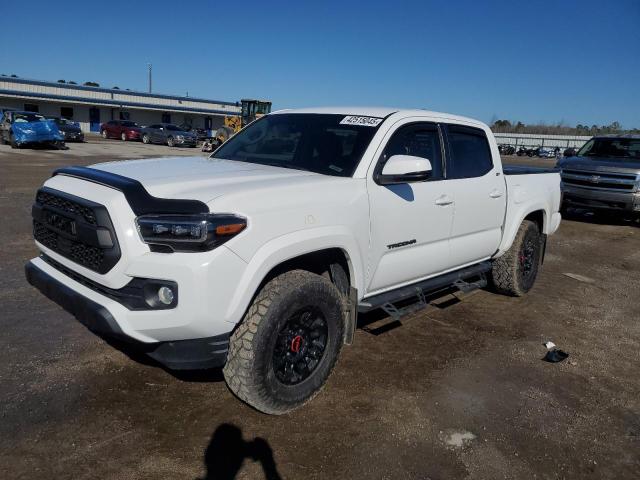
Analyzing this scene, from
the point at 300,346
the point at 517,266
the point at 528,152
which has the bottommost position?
the point at 300,346

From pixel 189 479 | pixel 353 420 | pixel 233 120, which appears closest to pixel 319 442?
pixel 353 420

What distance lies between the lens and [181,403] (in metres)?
3.43

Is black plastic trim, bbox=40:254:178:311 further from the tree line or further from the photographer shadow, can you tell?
the tree line

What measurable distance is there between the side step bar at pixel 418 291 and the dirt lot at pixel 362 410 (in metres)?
0.47

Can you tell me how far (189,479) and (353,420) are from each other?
110 cm

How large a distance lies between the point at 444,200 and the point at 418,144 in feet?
1.68

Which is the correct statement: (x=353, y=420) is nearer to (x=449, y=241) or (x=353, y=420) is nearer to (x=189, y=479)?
(x=189, y=479)

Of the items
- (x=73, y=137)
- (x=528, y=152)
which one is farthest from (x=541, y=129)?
(x=73, y=137)

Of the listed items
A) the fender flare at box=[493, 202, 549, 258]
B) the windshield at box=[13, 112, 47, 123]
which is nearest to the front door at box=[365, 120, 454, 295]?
the fender flare at box=[493, 202, 549, 258]

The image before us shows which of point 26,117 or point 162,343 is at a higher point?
point 26,117

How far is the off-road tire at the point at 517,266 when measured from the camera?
18.7ft

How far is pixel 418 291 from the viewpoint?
430 centimetres

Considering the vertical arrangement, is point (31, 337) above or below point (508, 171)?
below

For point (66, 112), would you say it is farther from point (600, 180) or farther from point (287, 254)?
point (287, 254)
